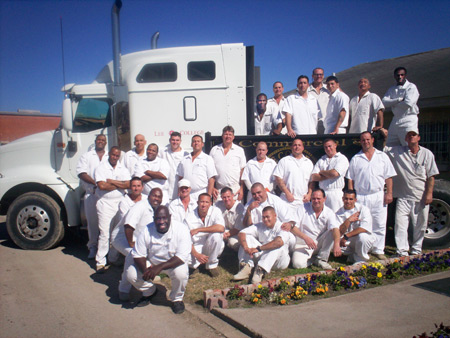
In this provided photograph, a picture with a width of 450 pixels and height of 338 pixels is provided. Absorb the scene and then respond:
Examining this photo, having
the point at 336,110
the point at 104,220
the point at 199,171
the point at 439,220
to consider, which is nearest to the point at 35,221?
the point at 104,220

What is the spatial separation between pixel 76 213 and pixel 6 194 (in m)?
1.31

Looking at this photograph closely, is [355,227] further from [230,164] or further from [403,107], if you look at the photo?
[403,107]

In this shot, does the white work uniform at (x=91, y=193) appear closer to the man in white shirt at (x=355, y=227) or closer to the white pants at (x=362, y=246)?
the man in white shirt at (x=355, y=227)

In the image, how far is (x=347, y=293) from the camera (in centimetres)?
462

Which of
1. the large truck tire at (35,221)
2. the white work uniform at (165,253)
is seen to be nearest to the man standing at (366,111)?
the white work uniform at (165,253)

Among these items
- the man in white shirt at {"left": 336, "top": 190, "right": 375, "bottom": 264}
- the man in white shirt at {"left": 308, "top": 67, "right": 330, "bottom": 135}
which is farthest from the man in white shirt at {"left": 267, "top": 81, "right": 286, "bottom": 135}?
the man in white shirt at {"left": 336, "top": 190, "right": 375, "bottom": 264}

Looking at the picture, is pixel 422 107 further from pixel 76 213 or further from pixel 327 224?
pixel 76 213

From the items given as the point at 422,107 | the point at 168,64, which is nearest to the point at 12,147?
the point at 168,64

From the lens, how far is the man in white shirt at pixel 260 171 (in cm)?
600

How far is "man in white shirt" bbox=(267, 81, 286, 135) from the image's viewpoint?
7.07 m

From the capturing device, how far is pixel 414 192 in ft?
19.6

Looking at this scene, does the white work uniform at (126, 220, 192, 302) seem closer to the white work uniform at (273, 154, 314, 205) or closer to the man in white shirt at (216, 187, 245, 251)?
the man in white shirt at (216, 187, 245, 251)

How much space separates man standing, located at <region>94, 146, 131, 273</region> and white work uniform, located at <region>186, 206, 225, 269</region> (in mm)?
1295

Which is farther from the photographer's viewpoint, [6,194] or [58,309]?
[6,194]
